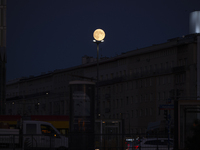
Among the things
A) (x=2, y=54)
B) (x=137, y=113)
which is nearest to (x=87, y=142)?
(x=2, y=54)

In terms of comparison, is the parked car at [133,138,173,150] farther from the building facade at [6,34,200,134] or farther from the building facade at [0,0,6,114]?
the building facade at [6,34,200,134]

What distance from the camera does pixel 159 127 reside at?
78.9 metres

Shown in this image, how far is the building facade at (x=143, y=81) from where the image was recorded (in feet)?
291

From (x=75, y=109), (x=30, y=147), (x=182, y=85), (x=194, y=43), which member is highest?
(x=194, y=43)

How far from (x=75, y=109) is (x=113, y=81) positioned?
83856 millimetres

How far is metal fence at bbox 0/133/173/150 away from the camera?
26.5 metres

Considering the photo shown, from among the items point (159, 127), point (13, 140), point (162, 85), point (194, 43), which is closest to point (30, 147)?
point (13, 140)

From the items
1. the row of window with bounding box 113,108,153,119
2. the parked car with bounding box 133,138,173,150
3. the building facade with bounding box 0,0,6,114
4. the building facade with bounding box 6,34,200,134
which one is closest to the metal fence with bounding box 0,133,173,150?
the parked car with bounding box 133,138,173,150

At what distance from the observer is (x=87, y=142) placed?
1052 inches

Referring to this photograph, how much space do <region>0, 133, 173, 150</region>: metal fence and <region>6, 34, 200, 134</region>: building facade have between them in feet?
166

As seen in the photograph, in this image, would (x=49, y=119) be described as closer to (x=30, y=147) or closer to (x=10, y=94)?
(x=30, y=147)

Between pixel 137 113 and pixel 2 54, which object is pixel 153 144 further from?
pixel 137 113

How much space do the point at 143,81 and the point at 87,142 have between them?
7585cm

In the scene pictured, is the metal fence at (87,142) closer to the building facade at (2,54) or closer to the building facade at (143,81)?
the building facade at (2,54)
